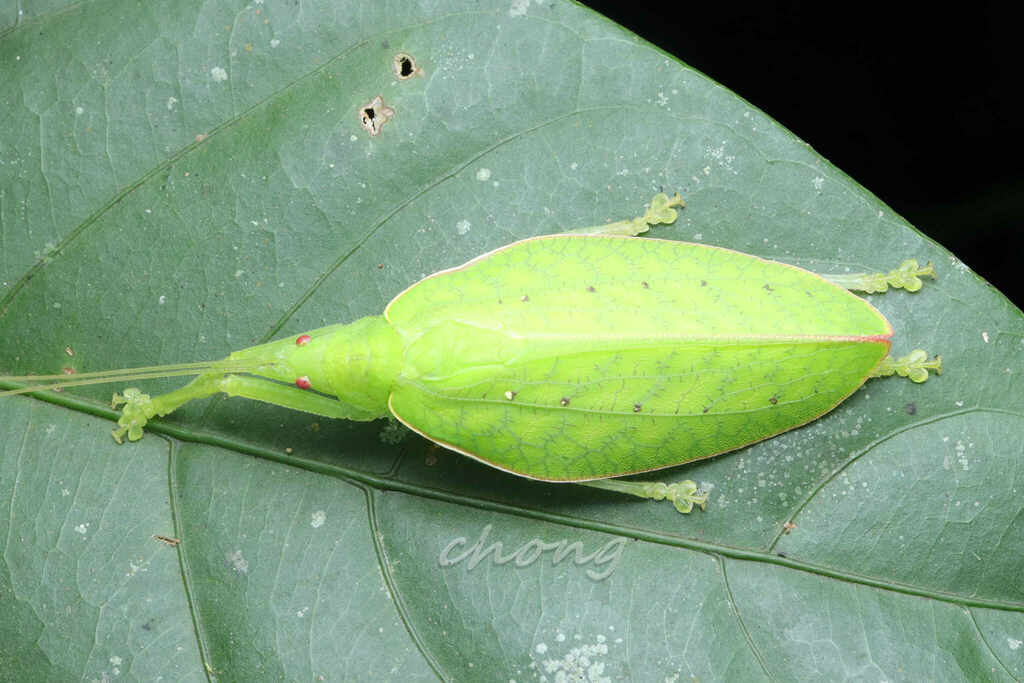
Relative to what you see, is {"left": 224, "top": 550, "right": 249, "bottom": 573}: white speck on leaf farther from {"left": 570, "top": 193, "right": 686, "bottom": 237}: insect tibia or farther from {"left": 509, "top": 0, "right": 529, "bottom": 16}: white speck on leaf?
{"left": 509, "top": 0, "right": 529, "bottom": 16}: white speck on leaf

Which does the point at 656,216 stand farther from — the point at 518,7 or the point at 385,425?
the point at 385,425

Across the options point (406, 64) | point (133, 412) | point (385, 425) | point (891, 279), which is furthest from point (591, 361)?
point (133, 412)

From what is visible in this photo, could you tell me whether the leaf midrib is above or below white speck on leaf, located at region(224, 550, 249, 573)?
above

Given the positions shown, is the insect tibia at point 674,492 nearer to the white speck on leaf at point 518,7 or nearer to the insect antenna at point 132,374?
the insect antenna at point 132,374

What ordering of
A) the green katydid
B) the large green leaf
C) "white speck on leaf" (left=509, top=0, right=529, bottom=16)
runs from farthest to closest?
"white speck on leaf" (left=509, top=0, right=529, bottom=16), the large green leaf, the green katydid

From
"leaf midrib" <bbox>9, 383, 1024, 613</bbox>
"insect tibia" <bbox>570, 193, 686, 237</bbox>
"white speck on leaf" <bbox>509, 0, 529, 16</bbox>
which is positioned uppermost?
"white speck on leaf" <bbox>509, 0, 529, 16</bbox>

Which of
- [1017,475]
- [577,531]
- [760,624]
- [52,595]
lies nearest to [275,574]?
[52,595]

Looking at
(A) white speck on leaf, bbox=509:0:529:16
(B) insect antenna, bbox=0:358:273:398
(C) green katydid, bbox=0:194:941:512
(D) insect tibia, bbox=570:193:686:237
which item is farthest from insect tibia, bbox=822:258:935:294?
(B) insect antenna, bbox=0:358:273:398
